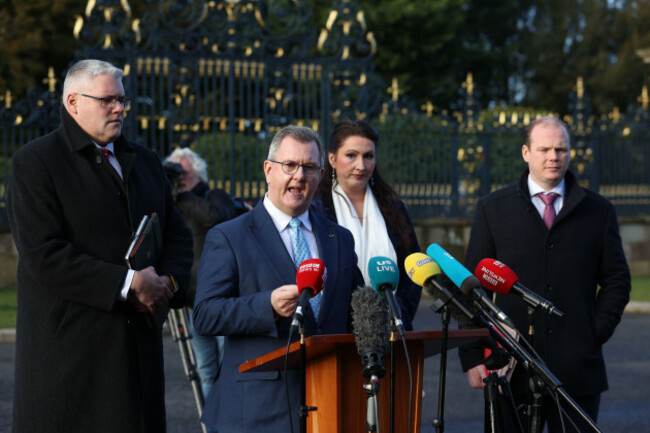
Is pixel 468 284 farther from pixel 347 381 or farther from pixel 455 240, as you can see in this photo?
pixel 455 240

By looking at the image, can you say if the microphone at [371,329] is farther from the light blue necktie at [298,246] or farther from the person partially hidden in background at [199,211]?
the person partially hidden in background at [199,211]

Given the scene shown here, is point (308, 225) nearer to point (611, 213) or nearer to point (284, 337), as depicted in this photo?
point (284, 337)

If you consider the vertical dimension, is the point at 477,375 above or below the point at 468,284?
below

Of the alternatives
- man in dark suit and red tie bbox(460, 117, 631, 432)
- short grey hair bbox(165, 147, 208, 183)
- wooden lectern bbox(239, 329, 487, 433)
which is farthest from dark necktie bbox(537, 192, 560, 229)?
short grey hair bbox(165, 147, 208, 183)

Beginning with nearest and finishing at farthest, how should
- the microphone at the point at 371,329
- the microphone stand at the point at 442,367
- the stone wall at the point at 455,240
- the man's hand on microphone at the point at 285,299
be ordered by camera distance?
the microphone at the point at 371,329
the microphone stand at the point at 442,367
the man's hand on microphone at the point at 285,299
the stone wall at the point at 455,240

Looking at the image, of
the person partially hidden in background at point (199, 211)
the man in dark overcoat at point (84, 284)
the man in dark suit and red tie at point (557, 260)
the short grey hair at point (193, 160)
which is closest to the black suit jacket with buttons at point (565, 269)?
the man in dark suit and red tie at point (557, 260)

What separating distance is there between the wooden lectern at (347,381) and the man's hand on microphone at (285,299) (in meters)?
0.18

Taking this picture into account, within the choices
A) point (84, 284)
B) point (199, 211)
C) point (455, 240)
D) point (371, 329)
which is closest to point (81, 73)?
point (84, 284)

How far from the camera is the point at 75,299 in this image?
4.14m

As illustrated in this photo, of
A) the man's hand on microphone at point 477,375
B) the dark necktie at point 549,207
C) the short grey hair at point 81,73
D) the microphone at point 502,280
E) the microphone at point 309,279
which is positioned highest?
the short grey hair at point 81,73

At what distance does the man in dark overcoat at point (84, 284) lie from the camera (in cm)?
413

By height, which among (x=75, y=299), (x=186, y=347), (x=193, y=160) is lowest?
(x=186, y=347)

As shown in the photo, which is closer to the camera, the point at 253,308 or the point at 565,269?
the point at 253,308

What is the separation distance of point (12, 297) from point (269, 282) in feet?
40.2
